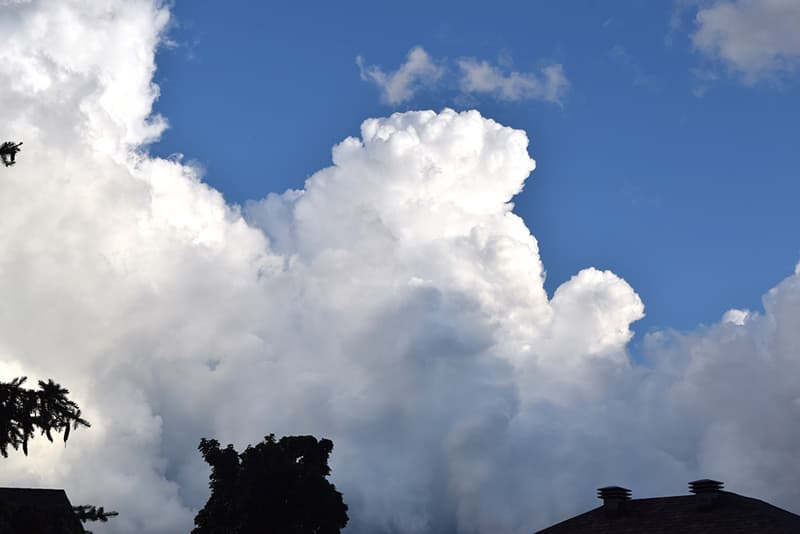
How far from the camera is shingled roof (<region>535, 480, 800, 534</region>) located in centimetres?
4097

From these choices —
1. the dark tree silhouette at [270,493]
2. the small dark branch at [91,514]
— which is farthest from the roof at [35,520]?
the dark tree silhouette at [270,493]

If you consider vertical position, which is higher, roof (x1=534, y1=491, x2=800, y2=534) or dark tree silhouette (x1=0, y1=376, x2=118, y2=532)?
roof (x1=534, y1=491, x2=800, y2=534)

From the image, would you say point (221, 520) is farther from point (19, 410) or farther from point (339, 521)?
point (19, 410)

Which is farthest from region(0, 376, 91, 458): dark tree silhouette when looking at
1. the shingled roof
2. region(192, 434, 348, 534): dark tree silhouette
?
Answer: region(192, 434, 348, 534): dark tree silhouette

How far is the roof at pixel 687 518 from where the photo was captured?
40844 millimetres

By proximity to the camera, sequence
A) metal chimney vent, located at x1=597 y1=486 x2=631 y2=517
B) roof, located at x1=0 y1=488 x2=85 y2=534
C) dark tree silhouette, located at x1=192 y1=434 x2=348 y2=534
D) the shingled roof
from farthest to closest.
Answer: dark tree silhouette, located at x1=192 y1=434 x2=348 y2=534 < metal chimney vent, located at x1=597 y1=486 x2=631 y2=517 < the shingled roof < roof, located at x1=0 y1=488 x2=85 y2=534

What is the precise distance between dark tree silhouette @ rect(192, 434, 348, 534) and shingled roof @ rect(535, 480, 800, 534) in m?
26.5

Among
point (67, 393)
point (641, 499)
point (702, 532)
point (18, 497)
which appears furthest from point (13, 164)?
point (18, 497)

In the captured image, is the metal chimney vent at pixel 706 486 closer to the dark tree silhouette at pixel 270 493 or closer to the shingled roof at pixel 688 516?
the shingled roof at pixel 688 516

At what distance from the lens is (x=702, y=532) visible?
41719mm

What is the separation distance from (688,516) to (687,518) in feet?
0.52

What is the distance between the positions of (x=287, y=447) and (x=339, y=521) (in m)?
6.78

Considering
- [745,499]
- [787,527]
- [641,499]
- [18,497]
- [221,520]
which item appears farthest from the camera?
[221,520]

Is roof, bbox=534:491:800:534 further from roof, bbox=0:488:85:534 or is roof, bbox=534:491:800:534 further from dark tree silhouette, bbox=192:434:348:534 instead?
roof, bbox=0:488:85:534
